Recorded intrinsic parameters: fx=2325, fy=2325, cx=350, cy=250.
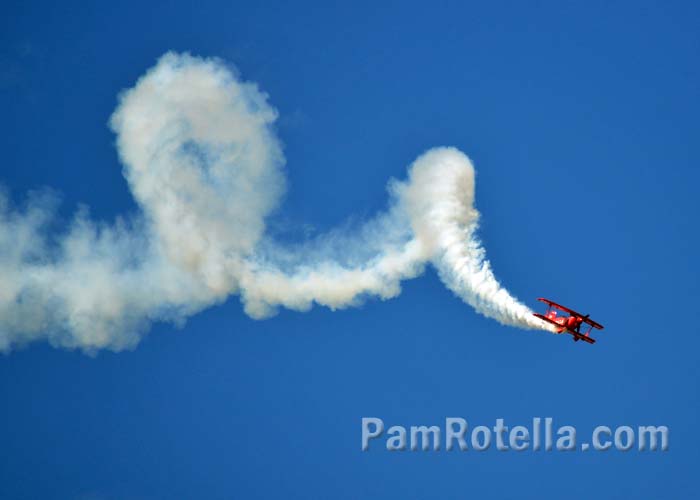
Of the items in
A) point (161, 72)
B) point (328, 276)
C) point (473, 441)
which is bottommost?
point (473, 441)

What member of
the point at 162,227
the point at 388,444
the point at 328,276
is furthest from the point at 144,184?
the point at 388,444

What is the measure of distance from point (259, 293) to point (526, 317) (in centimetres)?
1082

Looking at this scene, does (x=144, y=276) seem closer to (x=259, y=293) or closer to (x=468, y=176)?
(x=259, y=293)

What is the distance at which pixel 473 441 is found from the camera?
300ft

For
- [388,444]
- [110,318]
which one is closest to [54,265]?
[110,318]

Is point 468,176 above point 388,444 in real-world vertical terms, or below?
above

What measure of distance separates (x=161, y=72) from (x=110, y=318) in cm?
1012

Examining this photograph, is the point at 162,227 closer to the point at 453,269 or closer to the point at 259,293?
the point at 259,293

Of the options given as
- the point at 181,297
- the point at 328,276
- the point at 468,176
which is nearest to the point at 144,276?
the point at 181,297

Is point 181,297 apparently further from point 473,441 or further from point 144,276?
point 473,441

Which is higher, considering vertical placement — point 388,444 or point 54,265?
point 54,265

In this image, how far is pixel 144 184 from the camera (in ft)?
301

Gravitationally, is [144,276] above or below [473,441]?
above

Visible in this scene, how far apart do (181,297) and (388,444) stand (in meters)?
10.1
